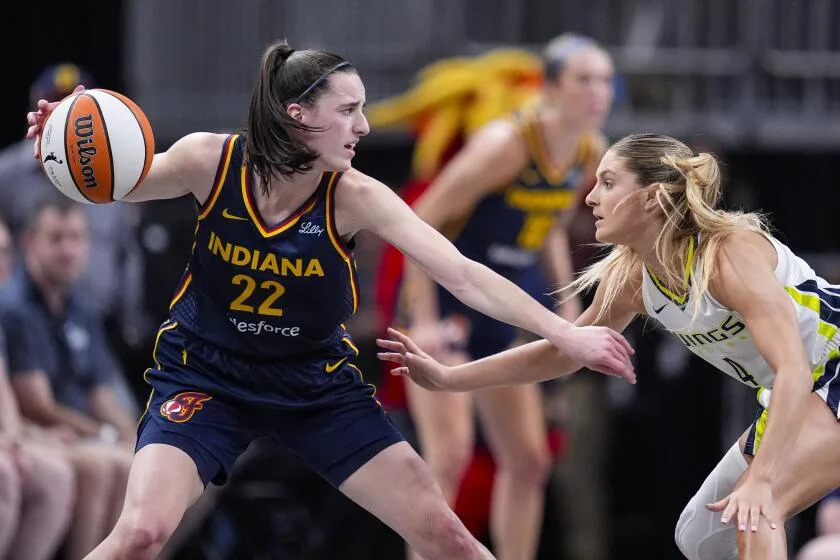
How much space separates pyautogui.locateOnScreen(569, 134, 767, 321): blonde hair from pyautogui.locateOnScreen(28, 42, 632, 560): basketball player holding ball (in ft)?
1.37

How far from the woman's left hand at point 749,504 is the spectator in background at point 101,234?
411 cm

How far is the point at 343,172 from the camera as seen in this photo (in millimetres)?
4332

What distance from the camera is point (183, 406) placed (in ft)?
14.1

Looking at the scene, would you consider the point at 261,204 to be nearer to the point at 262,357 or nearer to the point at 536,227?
the point at 262,357

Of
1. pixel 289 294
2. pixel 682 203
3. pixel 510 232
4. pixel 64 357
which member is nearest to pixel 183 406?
pixel 289 294

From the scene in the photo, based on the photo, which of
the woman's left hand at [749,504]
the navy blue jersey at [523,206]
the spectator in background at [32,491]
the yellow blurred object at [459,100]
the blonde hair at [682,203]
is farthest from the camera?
the yellow blurred object at [459,100]

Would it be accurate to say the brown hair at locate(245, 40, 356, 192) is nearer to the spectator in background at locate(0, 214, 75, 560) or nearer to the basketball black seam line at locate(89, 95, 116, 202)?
the basketball black seam line at locate(89, 95, 116, 202)

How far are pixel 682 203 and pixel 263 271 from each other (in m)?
1.18

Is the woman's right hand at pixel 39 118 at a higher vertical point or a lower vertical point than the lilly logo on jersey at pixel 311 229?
higher

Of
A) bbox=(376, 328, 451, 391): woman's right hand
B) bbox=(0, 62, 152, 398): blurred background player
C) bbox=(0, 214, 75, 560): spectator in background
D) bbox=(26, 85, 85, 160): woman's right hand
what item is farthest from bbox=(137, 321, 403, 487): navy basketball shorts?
bbox=(0, 62, 152, 398): blurred background player

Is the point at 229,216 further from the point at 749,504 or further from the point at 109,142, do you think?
the point at 749,504

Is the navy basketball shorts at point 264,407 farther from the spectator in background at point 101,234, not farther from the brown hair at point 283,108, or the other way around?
the spectator in background at point 101,234

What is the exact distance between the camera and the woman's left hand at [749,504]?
3732 mm

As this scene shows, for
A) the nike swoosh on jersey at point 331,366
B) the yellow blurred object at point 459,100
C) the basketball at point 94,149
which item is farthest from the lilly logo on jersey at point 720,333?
the yellow blurred object at point 459,100
